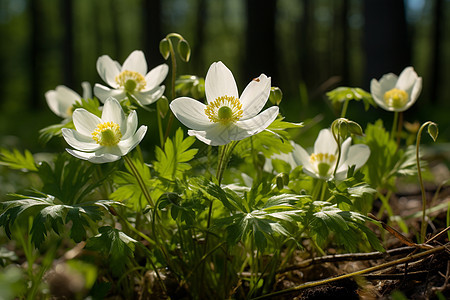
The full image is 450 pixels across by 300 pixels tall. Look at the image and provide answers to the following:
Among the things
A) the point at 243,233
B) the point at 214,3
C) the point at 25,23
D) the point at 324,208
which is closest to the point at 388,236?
the point at 324,208

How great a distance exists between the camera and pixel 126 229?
57.8 inches

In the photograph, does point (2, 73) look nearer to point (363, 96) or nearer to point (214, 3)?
point (214, 3)

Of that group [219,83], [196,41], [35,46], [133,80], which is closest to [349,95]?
[219,83]

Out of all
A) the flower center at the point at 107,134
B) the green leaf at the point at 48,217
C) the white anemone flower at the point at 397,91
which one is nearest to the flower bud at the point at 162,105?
the flower center at the point at 107,134

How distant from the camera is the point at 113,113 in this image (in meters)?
1.36

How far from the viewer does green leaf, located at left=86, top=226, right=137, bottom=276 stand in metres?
1.16

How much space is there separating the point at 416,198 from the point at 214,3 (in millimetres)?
26875

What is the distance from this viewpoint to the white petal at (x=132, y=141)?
1.24 m

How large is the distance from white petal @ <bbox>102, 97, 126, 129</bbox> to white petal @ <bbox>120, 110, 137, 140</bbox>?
0.04ft

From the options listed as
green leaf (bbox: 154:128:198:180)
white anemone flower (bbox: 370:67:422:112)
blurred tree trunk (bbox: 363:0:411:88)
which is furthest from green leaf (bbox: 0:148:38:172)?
blurred tree trunk (bbox: 363:0:411:88)

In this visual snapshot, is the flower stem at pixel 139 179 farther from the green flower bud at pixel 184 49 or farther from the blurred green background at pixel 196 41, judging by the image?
the blurred green background at pixel 196 41

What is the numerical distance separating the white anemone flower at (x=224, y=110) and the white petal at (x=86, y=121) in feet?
1.03

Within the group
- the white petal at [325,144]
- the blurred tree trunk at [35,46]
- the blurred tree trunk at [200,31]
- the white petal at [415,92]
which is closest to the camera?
the white petal at [325,144]

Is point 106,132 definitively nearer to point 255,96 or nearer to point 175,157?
point 175,157
